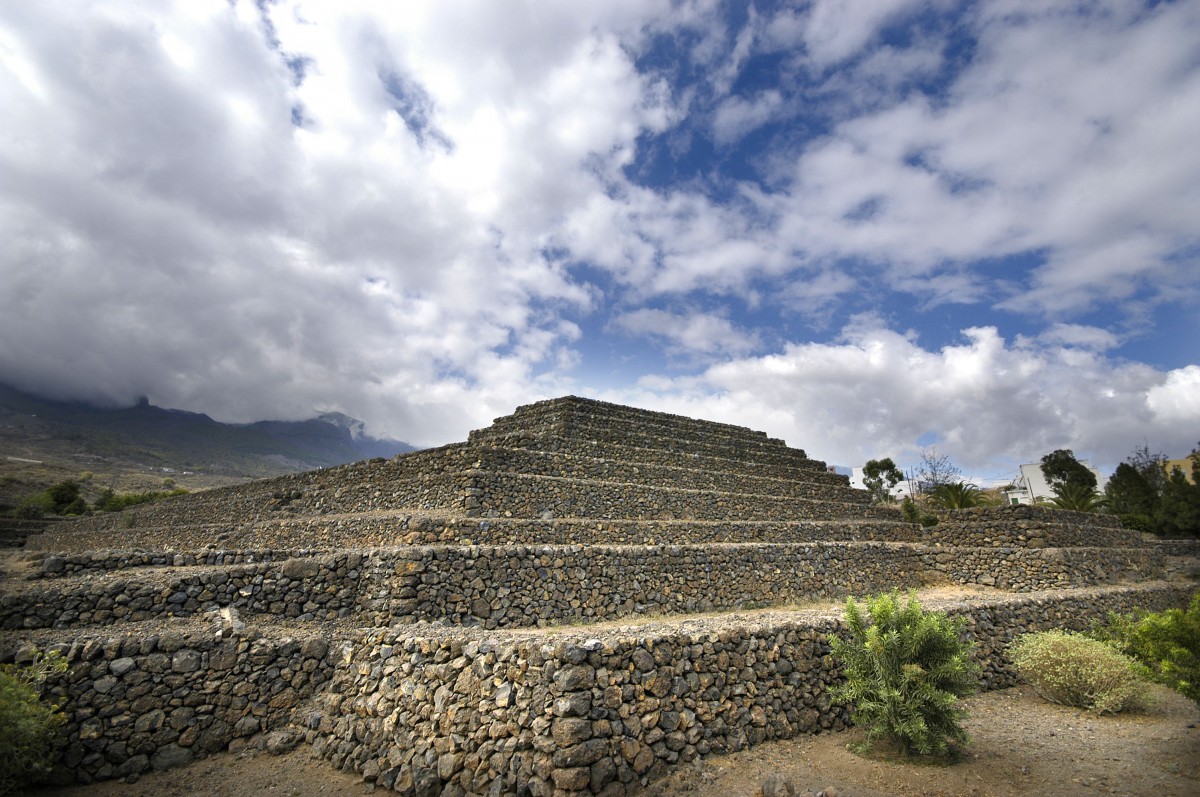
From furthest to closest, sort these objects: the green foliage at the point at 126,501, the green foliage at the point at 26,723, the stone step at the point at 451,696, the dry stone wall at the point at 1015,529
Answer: the green foliage at the point at 126,501 → the dry stone wall at the point at 1015,529 → the stone step at the point at 451,696 → the green foliage at the point at 26,723

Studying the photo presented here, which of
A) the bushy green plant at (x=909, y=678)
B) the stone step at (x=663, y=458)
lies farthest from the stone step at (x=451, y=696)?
the stone step at (x=663, y=458)

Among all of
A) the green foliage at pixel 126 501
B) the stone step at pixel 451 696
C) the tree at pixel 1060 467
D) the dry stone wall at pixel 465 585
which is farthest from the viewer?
the tree at pixel 1060 467

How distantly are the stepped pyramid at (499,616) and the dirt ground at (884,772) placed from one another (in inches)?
11.2

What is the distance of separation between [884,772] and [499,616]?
6614mm

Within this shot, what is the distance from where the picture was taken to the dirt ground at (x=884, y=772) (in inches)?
249

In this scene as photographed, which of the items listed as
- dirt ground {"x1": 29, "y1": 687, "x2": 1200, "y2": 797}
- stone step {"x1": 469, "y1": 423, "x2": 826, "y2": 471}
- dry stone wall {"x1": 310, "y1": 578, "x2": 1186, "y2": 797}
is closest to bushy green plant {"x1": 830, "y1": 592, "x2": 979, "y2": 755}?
dirt ground {"x1": 29, "y1": 687, "x2": 1200, "y2": 797}

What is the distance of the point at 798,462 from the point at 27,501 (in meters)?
61.0

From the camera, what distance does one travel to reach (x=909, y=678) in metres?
7.11

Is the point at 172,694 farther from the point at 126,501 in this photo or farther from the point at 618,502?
the point at 126,501

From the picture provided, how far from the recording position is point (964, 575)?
55.5 ft

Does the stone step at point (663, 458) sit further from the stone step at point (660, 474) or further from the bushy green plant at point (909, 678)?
the bushy green plant at point (909, 678)

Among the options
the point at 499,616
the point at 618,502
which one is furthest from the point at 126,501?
the point at 499,616

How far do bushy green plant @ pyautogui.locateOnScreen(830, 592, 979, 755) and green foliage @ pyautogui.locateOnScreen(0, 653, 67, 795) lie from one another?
389 inches

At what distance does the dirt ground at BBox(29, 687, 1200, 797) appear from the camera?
631cm
